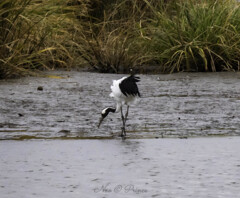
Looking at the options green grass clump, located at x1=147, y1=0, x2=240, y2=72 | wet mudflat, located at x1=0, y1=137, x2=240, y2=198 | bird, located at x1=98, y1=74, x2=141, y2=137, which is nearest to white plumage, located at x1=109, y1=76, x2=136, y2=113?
bird, located at x1=98, y1=74, x2=141, y2=137

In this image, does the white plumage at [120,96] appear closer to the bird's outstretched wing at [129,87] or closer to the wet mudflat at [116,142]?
the bird's outstretched wing at [129,87]

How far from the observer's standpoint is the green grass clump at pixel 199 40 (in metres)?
13.8

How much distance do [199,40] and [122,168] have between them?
328 inches

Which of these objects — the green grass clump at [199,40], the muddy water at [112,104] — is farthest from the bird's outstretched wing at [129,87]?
the green grass clump at [199,40]

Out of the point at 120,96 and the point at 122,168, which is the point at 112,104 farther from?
the point at 122,168

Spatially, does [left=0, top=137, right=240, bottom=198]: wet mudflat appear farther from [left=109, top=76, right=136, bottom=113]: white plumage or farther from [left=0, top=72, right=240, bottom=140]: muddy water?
[left=109, top=76, right=136, bottom=113]: white plumage

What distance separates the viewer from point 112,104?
1022 centimetres

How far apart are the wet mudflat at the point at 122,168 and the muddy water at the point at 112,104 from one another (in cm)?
59

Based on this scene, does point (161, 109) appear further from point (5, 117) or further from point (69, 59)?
point (69, 59)

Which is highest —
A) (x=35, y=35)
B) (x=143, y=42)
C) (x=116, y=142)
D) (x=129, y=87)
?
(x=35, y=35)

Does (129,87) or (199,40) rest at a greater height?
(199,40)

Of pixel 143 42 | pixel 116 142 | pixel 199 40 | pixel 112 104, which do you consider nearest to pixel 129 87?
pixel 116 142

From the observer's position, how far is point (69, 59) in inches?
556

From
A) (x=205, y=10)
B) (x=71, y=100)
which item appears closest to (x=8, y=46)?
(x=71, y=100)
